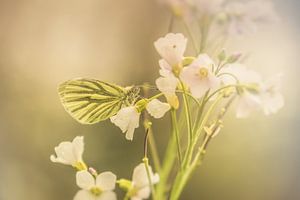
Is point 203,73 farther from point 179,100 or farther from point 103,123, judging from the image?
point 103,123

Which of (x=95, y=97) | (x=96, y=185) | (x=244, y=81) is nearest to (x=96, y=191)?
(x=96, y=185)

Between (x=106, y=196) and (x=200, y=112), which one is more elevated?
(x=200, y=112)

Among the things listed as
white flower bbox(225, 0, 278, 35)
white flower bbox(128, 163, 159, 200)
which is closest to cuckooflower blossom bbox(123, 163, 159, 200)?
white flower bbox(128, 163, 159, 200)

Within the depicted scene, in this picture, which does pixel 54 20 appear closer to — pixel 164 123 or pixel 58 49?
pixel 58 49

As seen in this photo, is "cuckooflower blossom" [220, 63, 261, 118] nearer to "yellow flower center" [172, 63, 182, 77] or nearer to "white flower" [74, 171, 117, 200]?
"yellow flower center" [172, 63, 182, 77]

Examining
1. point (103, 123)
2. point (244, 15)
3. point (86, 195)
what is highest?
point (244, 15)

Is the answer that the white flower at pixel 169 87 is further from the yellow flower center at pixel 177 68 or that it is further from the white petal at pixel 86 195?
the white petal at pixel 86 195

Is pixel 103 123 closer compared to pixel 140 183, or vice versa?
pixel 140 183

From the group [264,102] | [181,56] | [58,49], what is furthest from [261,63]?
[58,49]
